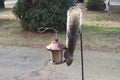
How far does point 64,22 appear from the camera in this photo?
35.9ft

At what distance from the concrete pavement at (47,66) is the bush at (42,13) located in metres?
1.83

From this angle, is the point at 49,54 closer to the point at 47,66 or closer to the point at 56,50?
the point at 47,66

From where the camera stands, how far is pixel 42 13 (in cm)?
1070

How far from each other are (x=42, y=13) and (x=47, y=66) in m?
3.31

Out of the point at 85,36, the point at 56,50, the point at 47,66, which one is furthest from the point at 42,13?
the point at 56,50

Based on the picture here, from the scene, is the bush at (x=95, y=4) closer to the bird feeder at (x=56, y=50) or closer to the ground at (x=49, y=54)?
the ground at (x=49, y=54)

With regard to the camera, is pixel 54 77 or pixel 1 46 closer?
pixel 54 77

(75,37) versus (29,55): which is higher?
(75,37)

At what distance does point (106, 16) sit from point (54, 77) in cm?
877

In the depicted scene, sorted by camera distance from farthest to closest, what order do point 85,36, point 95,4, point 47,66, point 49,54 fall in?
1. point 95,4
2. point 85,36
3. point 49,54
4. point 47,66

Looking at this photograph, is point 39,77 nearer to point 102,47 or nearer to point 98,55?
point 98,55

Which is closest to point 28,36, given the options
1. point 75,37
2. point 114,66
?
point 114,66

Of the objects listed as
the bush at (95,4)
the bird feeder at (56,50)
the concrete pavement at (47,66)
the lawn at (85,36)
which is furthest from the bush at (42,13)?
the bush at (95,4)

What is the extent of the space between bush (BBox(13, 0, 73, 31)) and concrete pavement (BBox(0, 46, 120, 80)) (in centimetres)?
183
